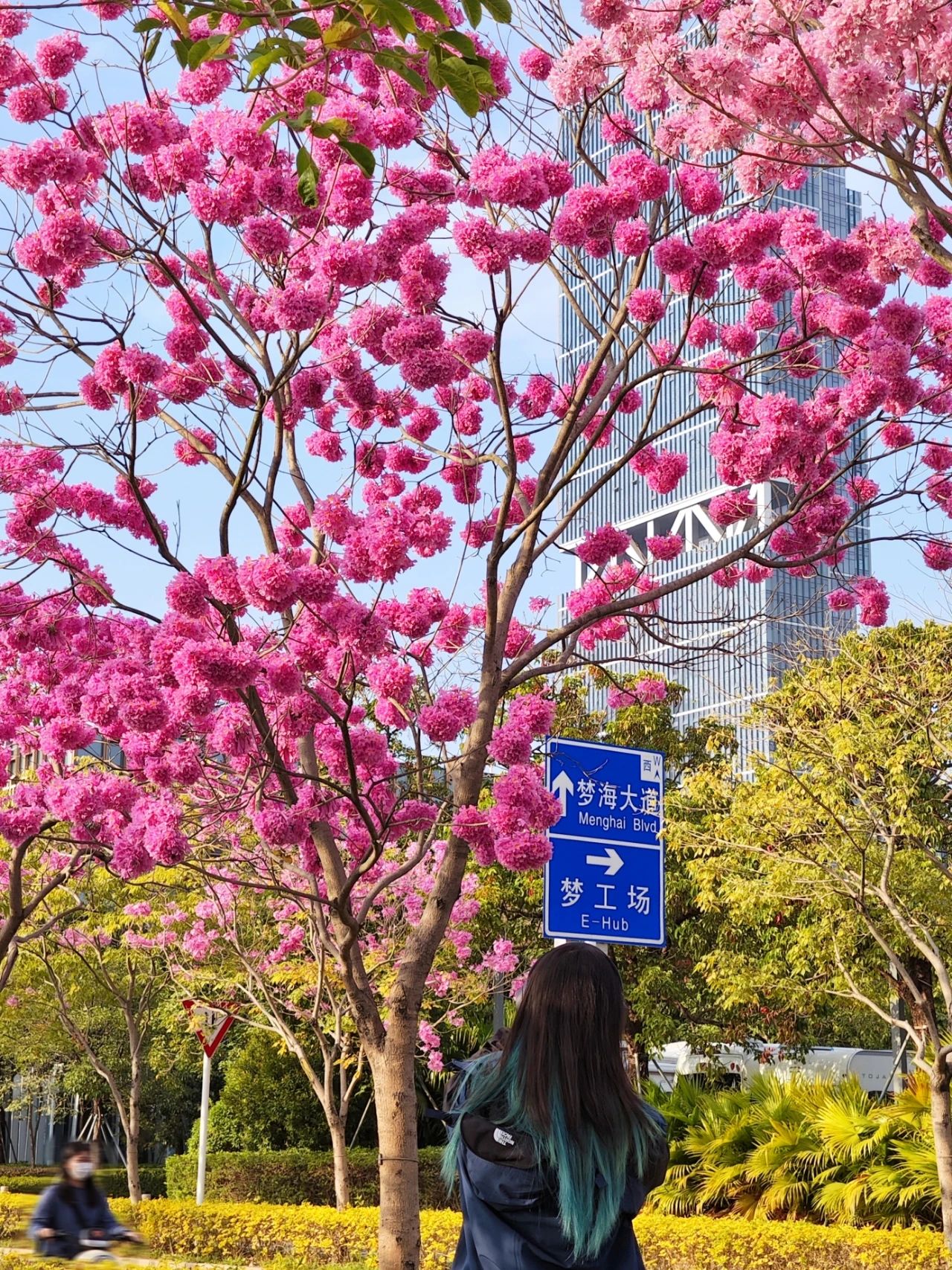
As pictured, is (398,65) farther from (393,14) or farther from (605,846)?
(605,846)

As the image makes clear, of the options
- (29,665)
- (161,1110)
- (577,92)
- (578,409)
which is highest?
(577,92)

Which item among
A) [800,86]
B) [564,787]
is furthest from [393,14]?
[564,787]

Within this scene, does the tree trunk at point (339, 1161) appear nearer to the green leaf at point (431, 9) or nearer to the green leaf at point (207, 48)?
the green leaf at point (207, 48)

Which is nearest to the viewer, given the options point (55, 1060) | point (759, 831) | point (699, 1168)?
point (759, 831)

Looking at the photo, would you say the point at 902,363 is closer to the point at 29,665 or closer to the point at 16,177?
the point at 16,177

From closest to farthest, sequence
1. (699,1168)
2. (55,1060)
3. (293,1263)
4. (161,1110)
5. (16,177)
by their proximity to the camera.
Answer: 1. (16,177)
2. (293,1263)
3. (699,1168)
4. (55,1060)
5. (161,1110)

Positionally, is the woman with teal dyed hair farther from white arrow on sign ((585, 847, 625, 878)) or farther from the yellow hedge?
the yellow hedge

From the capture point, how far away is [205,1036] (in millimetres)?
17547

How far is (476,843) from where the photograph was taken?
638cm

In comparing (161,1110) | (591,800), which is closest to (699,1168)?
(591,800)

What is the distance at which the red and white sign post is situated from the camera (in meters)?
17.3

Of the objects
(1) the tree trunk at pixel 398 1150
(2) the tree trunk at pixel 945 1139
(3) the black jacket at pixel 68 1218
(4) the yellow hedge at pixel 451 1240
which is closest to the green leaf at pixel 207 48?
(1) the tree trunk at pixel 398 1150

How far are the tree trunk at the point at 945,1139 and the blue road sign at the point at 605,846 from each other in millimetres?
4003

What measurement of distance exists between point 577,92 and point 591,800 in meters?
3.84
